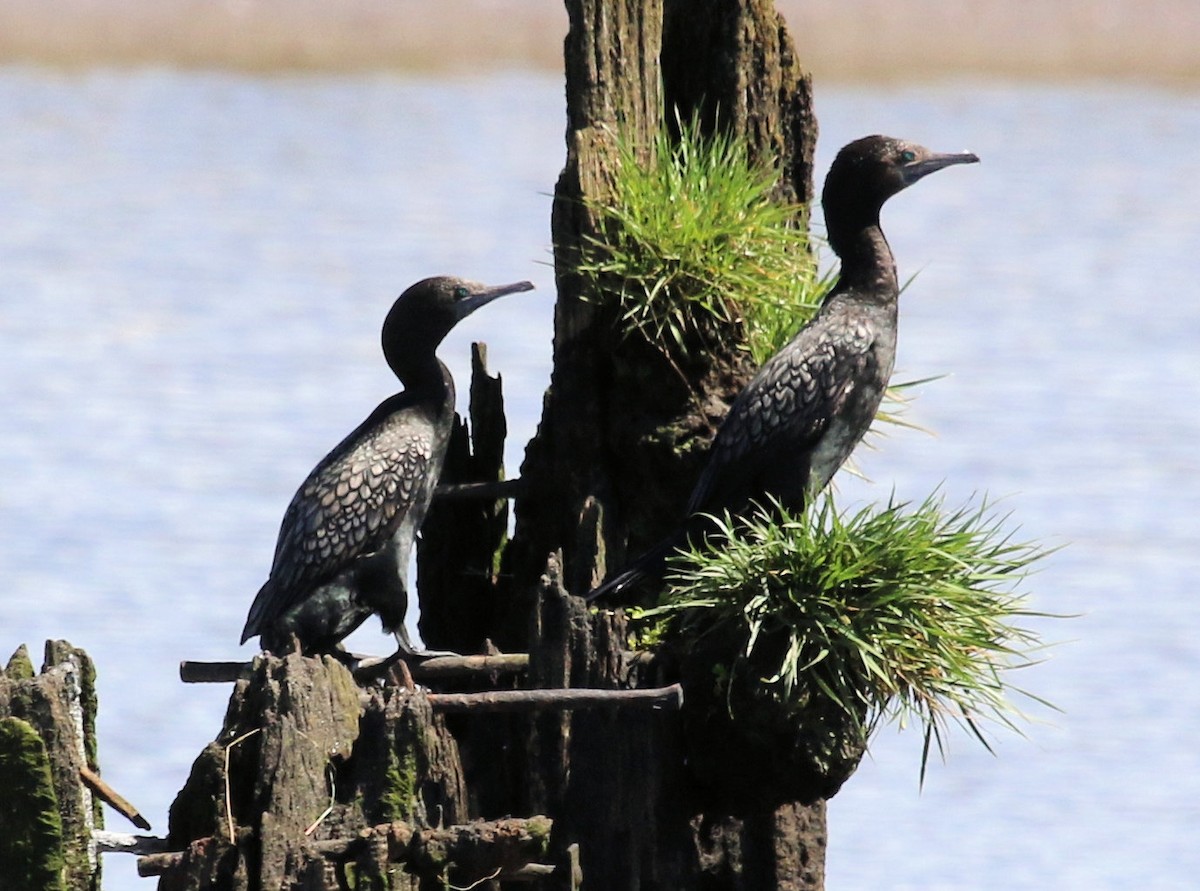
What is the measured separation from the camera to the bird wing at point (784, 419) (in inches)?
269

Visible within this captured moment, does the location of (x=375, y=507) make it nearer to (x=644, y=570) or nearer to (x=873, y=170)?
(x=644, y=570)

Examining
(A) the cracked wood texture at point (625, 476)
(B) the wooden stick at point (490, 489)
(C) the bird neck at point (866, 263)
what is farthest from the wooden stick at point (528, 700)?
(C) the bird neck at point (866, 263)

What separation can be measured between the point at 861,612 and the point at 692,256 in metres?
1.55

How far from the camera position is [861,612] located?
6.33 metres

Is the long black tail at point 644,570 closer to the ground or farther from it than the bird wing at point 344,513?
closer to the ground

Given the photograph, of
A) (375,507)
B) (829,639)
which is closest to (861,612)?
(829,639)

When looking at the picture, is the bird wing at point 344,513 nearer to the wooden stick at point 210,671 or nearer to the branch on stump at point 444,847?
the wooden stick at point 210,671

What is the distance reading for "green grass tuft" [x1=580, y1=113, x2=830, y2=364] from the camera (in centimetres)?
729

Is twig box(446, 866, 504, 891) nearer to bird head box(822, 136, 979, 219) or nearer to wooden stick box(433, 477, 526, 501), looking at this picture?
wooden stick box(433, 477, 526, 501)

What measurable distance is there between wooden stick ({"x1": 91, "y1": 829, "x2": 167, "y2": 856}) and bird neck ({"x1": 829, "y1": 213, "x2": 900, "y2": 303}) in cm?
281

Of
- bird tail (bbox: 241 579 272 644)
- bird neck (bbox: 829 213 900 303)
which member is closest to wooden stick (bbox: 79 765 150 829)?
bird tail (bbox: 241 579 272 644)

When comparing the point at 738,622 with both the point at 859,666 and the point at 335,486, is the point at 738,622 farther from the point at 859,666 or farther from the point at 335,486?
the point at 335,486

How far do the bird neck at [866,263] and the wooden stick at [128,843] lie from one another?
2806 mm

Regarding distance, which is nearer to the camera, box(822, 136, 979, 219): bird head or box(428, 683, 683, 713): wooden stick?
box(428, 683, 683, 713): wooden stick
